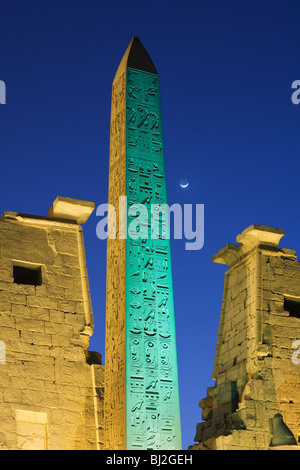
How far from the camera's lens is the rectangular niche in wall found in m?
14.5

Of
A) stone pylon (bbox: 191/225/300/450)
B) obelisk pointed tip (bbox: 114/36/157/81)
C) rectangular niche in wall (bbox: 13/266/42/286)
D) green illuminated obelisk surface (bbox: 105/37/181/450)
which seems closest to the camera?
green illuminated obelisk surface (bbox: 105/37/181/450)

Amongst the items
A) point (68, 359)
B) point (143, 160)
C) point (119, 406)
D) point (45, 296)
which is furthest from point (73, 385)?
point (143, 160)

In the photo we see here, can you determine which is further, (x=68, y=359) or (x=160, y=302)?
(x=68, y=359)

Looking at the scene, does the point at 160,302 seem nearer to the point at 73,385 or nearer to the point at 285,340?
the point at 73,385

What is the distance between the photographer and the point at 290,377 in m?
14.8

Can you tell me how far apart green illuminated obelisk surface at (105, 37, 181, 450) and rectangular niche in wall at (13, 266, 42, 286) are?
1.95 metres

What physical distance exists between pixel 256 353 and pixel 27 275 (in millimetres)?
3275

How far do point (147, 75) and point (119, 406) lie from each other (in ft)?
14.1

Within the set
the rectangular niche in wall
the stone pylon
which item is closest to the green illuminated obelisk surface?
the rectangular niche in wall

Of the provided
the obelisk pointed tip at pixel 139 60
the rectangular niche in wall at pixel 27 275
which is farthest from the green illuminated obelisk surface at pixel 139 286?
the rectangular niche in wall at pixel 27 275

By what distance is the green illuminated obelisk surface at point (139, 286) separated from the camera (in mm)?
11727

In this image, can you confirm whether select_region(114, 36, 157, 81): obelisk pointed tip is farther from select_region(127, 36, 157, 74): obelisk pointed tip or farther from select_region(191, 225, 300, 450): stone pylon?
select_region(191, 225, 300, 450): stone pylon

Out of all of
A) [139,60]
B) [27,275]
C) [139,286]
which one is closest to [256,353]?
[139,286]
